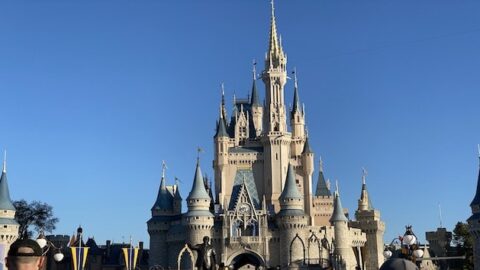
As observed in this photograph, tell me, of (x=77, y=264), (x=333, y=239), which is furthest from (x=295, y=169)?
(x=77, y=264)

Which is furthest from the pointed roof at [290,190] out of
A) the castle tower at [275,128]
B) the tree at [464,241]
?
the tree at [464,241]

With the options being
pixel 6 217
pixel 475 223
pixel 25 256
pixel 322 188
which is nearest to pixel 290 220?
pixel 322 188

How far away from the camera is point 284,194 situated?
9088 cm

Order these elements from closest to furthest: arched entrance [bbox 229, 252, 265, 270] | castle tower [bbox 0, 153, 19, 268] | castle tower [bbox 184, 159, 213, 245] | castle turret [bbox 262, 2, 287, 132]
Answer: castle tower [bbox 0, 153, 19, 268] → arched entrance [bbox 229, 252, 265, 270] → castle tower [bbox 184, 159, 213, 245] → castle turret [bbox 262, 2, 287, 132]

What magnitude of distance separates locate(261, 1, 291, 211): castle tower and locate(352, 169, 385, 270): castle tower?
15.9 metres

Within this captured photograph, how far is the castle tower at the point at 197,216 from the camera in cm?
8831

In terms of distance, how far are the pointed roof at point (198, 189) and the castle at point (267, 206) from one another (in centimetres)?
15

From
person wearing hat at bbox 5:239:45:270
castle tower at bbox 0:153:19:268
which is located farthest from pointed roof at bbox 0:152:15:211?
person wearing hat at bbox 5:239:45:270

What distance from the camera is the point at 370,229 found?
103m

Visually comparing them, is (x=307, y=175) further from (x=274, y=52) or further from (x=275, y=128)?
(x=274, y=52)

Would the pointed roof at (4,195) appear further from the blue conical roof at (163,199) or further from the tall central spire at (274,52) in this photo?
the tall central spire at (274,52)

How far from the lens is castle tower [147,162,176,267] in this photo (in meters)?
93.6

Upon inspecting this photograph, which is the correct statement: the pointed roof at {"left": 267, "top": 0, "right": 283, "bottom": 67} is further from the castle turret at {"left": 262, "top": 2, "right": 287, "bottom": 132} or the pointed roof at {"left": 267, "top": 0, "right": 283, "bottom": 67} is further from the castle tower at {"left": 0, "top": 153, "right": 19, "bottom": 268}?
the castle tower at {"left": 0, "top": 153, "right": 19, "bottom": 268}

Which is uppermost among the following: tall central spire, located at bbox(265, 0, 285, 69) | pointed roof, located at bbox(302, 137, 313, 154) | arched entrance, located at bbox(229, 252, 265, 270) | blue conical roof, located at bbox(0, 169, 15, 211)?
tall central spire, located at bbox(265, 0, 285, 69)
